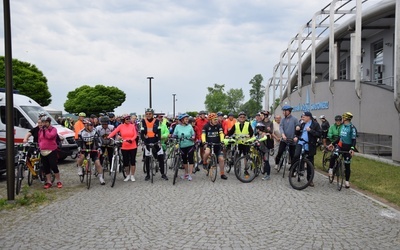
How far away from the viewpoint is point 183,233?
555 centimetres

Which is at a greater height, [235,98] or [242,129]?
[235,98]

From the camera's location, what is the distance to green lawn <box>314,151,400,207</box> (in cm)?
877

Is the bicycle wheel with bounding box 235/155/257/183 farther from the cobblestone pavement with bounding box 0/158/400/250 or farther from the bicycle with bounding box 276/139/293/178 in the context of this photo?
the bicycle with bounding box 276/139/293/178

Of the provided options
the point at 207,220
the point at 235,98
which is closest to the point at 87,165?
the point at 207,220

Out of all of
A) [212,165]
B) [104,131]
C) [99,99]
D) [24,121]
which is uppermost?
[99,99]

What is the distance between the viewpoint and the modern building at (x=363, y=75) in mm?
15859

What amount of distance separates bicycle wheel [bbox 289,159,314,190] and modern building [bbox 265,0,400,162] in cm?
704

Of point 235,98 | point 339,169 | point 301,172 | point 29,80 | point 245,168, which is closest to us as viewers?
point 301,172

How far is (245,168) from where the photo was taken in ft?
33.5

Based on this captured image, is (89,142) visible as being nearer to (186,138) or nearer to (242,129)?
(186,138)

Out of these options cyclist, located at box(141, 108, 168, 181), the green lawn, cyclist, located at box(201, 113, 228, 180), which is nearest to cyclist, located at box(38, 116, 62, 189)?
cyclist, located at box(141, 108, 168, 181)

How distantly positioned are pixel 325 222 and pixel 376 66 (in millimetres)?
22480

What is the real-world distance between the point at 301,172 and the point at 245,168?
1.52 metres

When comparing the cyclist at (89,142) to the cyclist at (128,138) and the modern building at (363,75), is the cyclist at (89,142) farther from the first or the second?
the modern building at (363,75)
